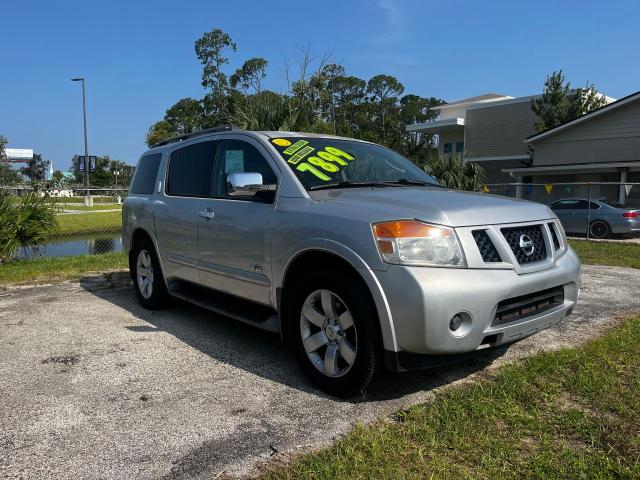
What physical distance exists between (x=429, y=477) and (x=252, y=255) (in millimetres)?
2172

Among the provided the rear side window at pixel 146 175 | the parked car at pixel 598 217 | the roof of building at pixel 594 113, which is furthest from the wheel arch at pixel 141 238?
the roof of building at pixel 594 113

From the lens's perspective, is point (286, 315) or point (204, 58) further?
point (204, 58)

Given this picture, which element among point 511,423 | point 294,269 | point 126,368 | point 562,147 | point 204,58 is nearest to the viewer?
point 511,423

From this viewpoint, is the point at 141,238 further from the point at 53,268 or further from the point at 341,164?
the point at 53,268

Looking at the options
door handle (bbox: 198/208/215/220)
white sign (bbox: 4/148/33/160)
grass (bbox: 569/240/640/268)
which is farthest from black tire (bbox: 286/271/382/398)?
Result: white sign (bbox: 4/148/33/160)

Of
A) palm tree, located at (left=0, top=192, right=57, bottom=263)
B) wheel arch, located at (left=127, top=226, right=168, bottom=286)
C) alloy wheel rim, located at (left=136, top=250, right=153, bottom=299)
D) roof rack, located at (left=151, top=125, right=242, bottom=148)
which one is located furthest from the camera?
palm tree, located at (left=0, top=192, right=57, bottom=263)

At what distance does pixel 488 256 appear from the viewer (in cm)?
317

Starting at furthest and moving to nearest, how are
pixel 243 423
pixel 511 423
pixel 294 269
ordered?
pixel 294 269, pixel 243 423, pixel 511 423

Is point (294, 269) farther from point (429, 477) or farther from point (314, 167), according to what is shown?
point (429, 477)

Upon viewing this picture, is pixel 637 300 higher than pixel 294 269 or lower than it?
lower

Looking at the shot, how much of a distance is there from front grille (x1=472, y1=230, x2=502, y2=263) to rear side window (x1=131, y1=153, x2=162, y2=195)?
12.8 ft

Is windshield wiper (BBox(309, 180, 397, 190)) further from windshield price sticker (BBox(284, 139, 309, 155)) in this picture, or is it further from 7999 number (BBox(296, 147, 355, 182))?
windshield price sticker (BBox(284, 139, 309, 155))

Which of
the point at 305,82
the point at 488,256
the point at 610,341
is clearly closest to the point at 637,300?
the point at 610,341

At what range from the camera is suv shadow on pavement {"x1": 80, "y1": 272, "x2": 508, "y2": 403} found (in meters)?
3.59
